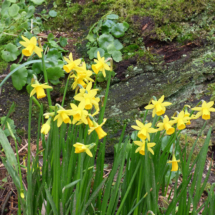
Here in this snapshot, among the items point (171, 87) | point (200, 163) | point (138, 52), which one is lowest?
point (200, 163)

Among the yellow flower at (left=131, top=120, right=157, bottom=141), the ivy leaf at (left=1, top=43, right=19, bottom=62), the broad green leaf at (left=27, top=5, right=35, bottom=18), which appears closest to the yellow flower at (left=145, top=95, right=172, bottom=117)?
the yellow flower at (left=131, top=120, right=157, bottom=141)

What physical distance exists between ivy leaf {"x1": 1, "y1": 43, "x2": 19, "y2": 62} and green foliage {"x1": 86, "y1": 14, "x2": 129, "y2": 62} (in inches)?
30.8

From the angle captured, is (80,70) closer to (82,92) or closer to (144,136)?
(82,92)

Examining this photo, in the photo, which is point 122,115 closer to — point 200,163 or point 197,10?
point 200,163

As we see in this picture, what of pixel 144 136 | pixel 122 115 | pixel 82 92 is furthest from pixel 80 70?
pixel 122 115

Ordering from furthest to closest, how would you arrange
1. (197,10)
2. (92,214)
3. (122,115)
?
(197,10), (122,115), (92,214)

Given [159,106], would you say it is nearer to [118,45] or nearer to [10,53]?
[118,45]

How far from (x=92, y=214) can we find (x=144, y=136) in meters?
0.59

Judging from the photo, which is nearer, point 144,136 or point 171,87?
point 144,136

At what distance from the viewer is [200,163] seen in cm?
115

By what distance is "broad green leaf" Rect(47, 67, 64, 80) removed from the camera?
2418 millimetres

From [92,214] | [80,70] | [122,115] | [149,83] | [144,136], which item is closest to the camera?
[144,136]

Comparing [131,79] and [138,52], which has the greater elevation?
[138,52]

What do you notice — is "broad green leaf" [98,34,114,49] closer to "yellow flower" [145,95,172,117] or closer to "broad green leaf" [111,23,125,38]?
"broad green leaf" [111,23,125,38]
